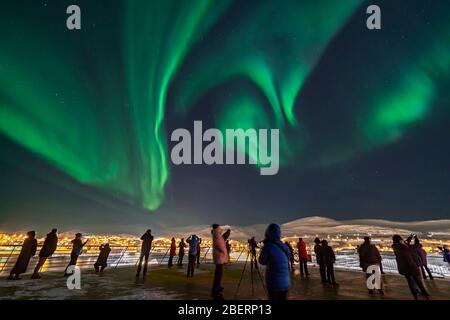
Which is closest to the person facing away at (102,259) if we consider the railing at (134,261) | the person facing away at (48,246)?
the railing at (134,261)

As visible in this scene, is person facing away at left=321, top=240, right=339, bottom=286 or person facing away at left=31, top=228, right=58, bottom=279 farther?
person facing away at left=31, top=228, right=58, bottom=279

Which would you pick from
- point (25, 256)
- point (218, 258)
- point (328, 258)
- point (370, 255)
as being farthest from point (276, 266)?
point (25, 256)

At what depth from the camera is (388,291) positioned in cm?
955

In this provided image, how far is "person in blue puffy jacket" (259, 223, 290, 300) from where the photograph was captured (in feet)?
15.8

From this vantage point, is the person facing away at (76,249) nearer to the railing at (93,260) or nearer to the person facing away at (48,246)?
the person facing away at (48,246)

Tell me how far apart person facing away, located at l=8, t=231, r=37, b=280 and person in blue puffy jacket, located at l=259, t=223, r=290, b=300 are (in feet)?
37.1

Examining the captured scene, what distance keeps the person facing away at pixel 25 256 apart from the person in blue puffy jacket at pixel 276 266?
1130 centimetres

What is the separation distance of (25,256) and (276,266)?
1171cm

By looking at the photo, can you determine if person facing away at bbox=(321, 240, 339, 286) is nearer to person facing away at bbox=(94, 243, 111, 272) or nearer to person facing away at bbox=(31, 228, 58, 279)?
person facing away at bbox=(94, 243, 111, 272)

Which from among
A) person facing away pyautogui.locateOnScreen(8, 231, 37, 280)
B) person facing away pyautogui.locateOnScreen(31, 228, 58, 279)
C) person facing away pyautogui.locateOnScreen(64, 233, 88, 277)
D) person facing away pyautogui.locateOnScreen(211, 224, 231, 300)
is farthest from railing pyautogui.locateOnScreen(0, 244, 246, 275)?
person facing away pyautogui.locateOnScreen(211, 224, 231, 300)

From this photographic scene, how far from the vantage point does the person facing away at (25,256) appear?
10.8 meters

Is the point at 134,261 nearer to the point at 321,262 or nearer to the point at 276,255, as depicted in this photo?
the point at 321,262
